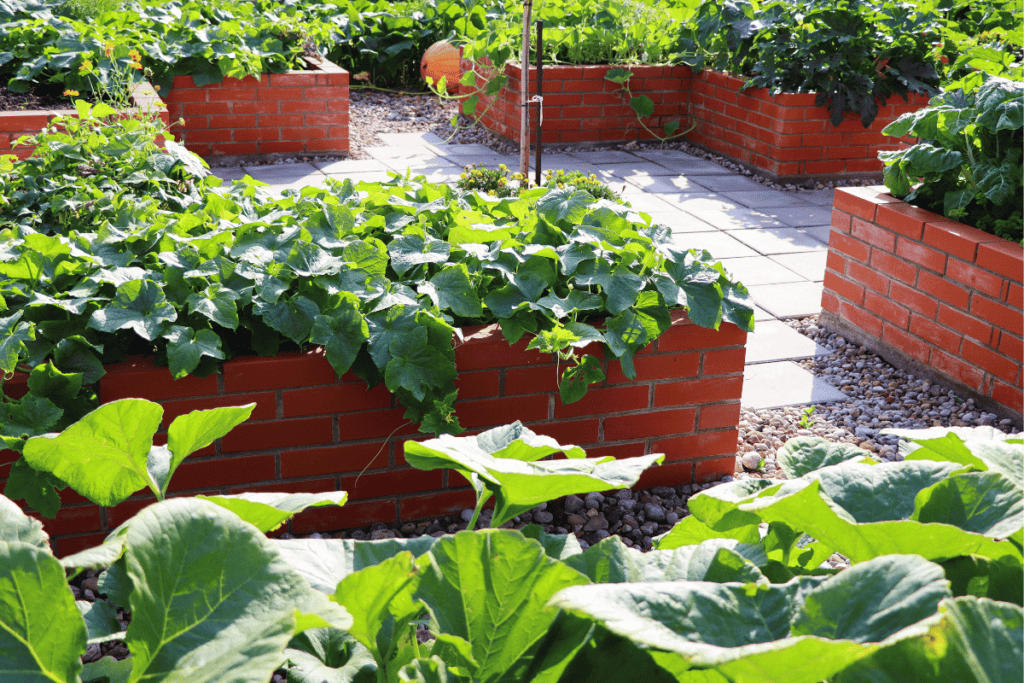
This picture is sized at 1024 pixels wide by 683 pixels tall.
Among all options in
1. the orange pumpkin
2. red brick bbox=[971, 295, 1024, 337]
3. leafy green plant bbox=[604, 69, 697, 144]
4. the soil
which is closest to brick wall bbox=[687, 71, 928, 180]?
leafy green plant bbox=[604, 69, 697, 144]

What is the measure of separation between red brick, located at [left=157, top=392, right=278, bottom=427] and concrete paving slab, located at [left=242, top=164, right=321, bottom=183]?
409 cm

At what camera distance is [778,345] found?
3793mm

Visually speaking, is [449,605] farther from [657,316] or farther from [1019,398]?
[1019,398]

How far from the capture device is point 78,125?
11.6ft

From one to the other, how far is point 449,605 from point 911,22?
23.0 ft

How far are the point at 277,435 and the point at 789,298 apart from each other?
2.82 metres

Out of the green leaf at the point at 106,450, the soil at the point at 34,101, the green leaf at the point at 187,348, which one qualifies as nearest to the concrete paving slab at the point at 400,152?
the soil at the point at 34,101

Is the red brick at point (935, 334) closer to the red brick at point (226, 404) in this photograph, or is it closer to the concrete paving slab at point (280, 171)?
the red brick at point (226, 404)

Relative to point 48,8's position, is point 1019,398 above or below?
below

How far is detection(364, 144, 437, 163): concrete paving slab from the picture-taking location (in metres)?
6.80

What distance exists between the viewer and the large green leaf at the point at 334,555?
73cm

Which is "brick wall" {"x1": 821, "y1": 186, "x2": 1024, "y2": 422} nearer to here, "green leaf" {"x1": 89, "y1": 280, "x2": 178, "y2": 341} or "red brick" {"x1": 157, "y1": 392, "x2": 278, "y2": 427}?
"red brick" {"x1": 157, "y1": 392, "x2": 278, "y2": 427}

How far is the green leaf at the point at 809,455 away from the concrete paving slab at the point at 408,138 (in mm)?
6595

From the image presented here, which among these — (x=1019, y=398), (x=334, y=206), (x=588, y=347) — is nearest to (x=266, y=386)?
(x=334, y=206)
